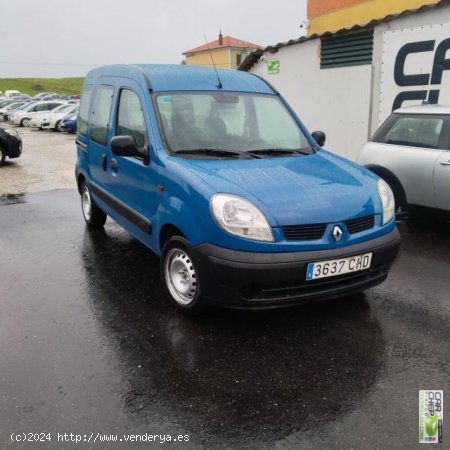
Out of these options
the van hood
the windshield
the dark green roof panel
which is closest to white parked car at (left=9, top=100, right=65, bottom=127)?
the dark green roof panel

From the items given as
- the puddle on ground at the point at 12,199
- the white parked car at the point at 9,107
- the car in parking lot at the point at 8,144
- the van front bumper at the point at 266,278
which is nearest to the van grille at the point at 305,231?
the van front bumper at the point at 266,278

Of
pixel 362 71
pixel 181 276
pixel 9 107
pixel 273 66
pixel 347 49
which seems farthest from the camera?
pixel 9 107

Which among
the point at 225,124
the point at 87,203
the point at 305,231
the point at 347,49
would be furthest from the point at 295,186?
the point at 347,49

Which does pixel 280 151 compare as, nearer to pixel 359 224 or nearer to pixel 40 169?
pixel 359 224

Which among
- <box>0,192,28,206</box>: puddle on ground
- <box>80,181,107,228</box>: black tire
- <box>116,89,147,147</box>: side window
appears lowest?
<box>0,192,28,206</box>: puddle on ground

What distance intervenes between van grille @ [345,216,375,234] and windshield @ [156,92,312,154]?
110 cm

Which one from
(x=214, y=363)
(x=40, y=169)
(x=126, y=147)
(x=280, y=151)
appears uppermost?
(x=126, y=147)

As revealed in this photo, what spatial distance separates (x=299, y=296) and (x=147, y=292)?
1582mm

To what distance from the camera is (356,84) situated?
30.5ft

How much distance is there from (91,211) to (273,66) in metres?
7.13

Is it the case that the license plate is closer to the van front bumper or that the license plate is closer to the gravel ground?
the van front bumper

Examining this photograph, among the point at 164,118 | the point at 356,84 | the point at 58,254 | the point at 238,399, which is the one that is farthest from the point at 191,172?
the point at 356,84

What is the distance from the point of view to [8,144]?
12609mm

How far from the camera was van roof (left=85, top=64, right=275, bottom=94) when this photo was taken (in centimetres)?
428
